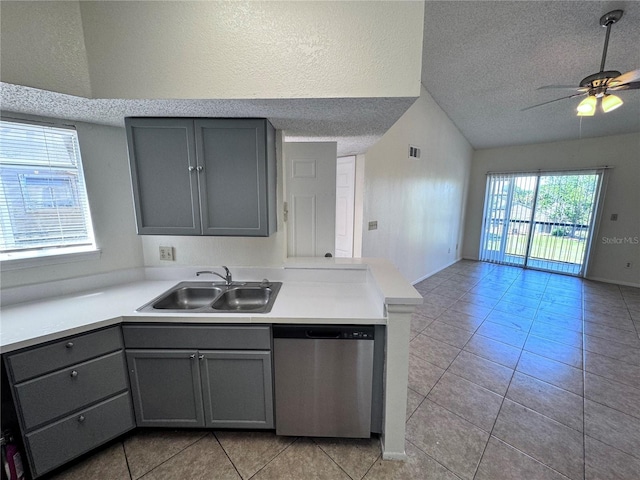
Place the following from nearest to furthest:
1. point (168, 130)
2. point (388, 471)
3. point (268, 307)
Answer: point (388, 471) < point (268, 307) < point (168, 130)

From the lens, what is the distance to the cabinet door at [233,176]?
1671mm

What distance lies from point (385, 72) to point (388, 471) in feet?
7.14

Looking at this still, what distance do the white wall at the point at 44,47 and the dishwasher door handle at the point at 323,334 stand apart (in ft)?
5.88

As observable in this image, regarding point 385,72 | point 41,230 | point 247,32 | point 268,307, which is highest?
point 247,32

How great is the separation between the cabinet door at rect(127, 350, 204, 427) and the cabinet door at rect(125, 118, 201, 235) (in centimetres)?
81

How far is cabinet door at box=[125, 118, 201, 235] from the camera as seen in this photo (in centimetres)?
166

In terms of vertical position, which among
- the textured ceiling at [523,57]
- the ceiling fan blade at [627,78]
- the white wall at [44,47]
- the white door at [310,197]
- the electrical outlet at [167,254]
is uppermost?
the textured ceiling at [523,57]

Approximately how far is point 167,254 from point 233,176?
3.17ft

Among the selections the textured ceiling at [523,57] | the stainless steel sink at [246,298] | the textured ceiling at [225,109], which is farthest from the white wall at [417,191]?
the stainless steel sink at [246,298]

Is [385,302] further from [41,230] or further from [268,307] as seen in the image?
[41,230]

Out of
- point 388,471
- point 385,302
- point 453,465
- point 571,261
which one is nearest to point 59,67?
point 385,302

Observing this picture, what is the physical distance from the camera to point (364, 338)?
4.72 ft

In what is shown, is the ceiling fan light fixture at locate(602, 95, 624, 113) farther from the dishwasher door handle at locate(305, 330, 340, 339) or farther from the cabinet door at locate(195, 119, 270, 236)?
the dishwasher door handle at locate(305, 330, 340, 339)

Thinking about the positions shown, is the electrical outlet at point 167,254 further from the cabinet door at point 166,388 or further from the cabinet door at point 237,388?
the cabinet door at point 237,388
